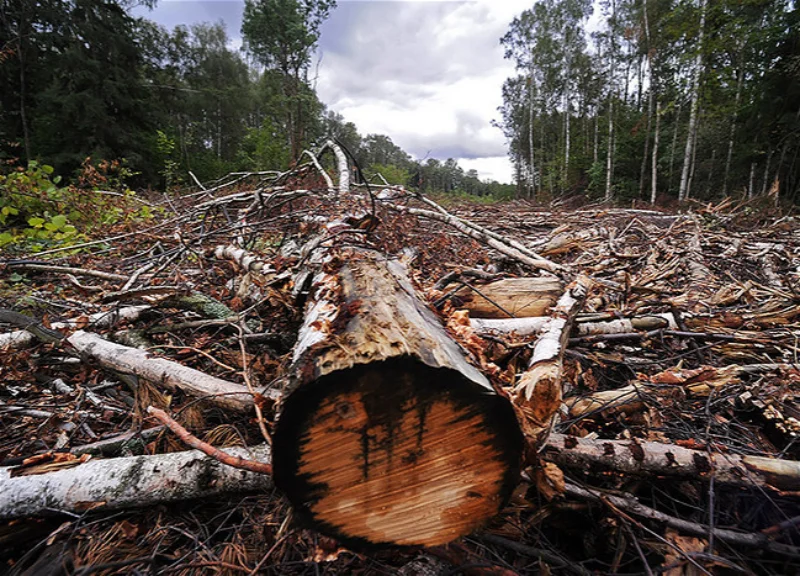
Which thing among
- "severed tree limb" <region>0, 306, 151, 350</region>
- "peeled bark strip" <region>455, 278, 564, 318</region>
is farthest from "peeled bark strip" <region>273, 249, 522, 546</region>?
"severed tree limb" <region>0, 306, 151, 350</region>

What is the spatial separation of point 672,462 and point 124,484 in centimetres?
187

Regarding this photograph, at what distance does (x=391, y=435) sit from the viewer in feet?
2.76

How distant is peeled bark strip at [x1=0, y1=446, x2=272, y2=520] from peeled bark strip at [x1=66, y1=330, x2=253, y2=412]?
0.68 feet

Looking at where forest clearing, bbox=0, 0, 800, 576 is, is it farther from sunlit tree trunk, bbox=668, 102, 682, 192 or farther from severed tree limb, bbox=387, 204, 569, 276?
sunlit tree trunk, bbox=668, 102, 682, 192

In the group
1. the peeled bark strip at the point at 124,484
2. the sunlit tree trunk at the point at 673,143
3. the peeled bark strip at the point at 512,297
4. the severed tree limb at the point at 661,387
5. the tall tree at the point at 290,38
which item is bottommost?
the severed tree limb at the point at 661,387

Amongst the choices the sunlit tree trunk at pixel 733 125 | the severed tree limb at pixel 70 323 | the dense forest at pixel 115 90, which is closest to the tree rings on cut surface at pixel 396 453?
the severed tree limb at pixel 70 323

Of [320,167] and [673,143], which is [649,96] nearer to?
[673,143]

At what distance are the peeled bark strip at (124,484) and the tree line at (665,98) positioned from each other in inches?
437

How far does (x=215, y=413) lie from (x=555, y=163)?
25.8 meters

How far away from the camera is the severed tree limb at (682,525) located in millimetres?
996

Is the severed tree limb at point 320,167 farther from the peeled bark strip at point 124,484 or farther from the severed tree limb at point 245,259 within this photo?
the peeled bark strip at point 124,484

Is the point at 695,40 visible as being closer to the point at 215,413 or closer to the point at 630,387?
the point at 630,387

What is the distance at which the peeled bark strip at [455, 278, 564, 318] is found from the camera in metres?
2.28

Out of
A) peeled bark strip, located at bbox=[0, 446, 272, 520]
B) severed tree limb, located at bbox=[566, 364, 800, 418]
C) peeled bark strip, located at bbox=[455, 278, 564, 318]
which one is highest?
peeled bark strip, located at bbox=[455, 278, 564, 318]
